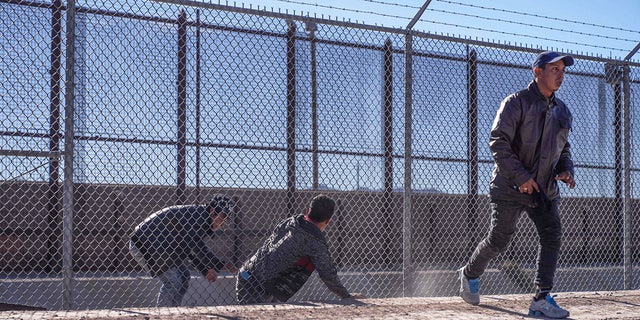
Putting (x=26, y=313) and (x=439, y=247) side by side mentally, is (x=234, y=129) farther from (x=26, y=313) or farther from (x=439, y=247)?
(x=439, y=247)

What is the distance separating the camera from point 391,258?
948 cm

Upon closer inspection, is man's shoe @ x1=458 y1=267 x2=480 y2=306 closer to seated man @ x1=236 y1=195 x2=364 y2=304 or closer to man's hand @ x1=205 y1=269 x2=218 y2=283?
seated man @ x1=236 y1=195 x2=364 y2=304

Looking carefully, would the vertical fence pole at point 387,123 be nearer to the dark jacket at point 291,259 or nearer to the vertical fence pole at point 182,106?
the vertical fence pole at point 182,106

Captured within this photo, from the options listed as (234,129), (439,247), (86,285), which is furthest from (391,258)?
(86,285)

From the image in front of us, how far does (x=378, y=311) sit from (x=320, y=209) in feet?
4.35

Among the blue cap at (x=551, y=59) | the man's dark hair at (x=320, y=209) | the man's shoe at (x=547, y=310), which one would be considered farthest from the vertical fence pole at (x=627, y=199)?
the man's dark hair at (x=320, y=209)

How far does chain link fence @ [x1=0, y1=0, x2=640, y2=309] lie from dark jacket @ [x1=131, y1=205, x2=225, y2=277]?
1.17ft

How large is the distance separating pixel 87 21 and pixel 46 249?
279 centimetres

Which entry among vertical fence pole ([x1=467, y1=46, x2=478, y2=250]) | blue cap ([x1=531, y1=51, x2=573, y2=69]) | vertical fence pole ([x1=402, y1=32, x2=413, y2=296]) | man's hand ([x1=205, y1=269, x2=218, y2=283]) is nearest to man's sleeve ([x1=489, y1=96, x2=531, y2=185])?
blue cap ([x1=531, y1=51, x2=573, y2=69])

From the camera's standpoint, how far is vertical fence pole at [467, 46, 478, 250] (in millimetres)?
9047

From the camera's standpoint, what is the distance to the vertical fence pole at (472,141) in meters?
9.05

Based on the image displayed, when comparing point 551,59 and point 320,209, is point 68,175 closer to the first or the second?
point 320,209

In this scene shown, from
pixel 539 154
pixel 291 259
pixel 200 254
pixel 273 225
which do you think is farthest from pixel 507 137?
pixel 273 225

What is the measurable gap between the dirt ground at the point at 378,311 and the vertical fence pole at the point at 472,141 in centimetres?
377
